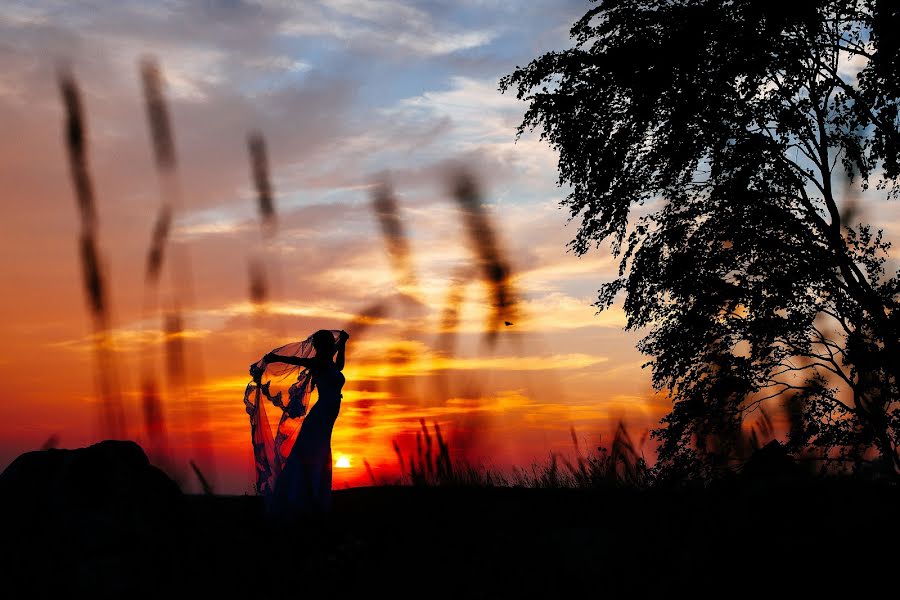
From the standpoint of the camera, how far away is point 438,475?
10586 mm

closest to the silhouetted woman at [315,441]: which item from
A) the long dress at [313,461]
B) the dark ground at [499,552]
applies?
the long dress at [313,461]

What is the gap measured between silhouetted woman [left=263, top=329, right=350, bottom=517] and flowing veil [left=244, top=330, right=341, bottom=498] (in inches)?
5.1

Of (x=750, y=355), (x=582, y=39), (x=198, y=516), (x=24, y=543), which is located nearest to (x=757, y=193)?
(x=750, y=355)

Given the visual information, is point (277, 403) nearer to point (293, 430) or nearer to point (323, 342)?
point (293, 430)

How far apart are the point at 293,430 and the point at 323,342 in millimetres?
1366

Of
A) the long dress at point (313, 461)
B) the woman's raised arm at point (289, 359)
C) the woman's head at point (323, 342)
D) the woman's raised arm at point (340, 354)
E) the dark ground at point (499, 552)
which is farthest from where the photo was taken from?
the woman's raised arm at point (340, 354)

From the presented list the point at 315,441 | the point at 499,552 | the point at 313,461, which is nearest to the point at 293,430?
the point at 315,441

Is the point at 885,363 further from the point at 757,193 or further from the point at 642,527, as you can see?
the point at 642,527

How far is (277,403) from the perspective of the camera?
1215 centimetres

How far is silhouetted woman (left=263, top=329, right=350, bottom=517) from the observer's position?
1159 centimetres

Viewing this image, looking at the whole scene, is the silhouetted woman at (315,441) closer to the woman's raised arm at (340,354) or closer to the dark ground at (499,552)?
the woman's raised arm at (340,354)

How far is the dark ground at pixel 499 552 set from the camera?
8109mm

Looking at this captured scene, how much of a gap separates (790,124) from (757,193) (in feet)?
5.01

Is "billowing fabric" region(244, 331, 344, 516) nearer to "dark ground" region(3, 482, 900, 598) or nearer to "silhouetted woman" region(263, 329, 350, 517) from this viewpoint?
"silhouetted woman" region(263, 329, 350, 517)
